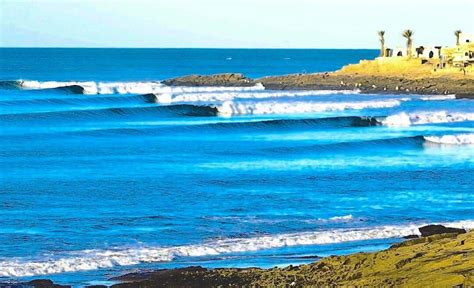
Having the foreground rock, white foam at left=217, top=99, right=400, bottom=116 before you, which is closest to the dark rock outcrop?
white foam at left=217, top=99, right=400, bottom=116

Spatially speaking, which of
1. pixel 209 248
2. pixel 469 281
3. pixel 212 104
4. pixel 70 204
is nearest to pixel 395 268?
pixel 469 281

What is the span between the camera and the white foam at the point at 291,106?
64.2 meters

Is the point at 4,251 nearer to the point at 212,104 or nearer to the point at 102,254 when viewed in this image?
the point at 102,254

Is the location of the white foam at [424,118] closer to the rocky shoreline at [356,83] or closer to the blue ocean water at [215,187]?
the blue ocean water at [215,187]

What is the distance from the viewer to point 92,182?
28.4 meters

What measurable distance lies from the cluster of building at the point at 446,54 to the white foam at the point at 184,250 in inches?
2682

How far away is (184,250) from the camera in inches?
763

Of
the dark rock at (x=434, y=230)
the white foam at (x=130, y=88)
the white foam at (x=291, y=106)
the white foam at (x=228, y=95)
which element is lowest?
the white foam at (x=291, y=106)

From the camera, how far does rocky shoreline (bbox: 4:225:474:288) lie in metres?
13.0

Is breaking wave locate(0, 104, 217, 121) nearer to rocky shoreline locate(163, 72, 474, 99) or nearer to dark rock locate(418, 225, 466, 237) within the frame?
rocky shoreline locate(163, 72, 474, 99)

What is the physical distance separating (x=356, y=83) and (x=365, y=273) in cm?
7264

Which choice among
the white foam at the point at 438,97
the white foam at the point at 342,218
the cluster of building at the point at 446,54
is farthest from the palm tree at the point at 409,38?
the white foam at the point at 342,218

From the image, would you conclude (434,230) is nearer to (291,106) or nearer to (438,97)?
(291,106)

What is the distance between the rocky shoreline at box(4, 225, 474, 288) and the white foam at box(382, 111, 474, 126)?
39.2 m
